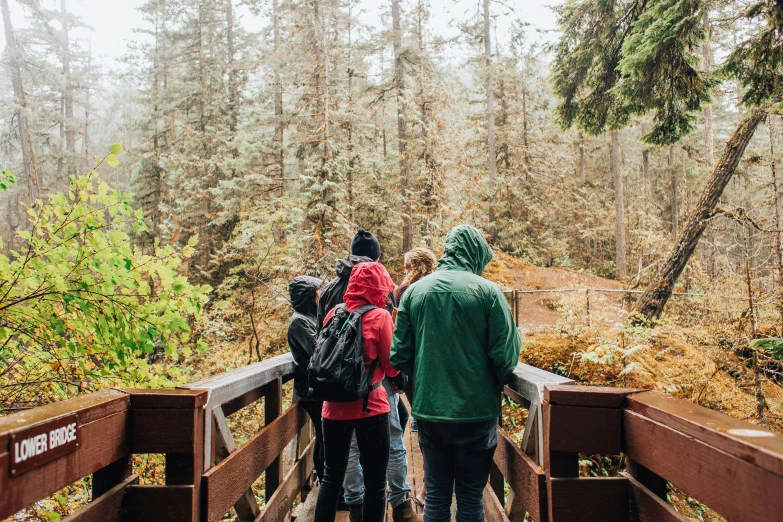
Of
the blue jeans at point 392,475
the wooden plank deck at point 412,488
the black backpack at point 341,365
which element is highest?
the black backpack at point 341,365

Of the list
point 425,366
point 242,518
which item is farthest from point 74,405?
point 425,366

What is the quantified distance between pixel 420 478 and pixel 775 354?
4854mm

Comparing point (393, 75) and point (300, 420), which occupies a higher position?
point (393, 75)

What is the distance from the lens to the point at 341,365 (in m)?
2.68

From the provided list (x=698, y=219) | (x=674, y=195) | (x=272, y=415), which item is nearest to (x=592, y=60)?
(x=698, y=219)

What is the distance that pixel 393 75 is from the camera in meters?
16.5

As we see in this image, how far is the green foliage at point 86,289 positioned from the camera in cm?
339

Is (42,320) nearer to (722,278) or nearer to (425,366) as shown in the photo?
(425,366)

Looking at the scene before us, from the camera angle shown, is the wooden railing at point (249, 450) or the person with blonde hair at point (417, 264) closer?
the wooden railing at point (249, 450)

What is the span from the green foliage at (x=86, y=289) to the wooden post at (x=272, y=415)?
0.98 metres

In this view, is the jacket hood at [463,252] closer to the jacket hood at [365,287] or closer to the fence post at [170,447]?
the jacket hood at [365,287]

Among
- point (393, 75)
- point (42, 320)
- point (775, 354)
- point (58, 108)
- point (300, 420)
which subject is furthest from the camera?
point (58, 108)

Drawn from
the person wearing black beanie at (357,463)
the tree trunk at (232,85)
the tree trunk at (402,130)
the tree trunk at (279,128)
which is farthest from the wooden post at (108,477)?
the tree trunk at (232,85)

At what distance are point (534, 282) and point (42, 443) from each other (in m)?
18.5
